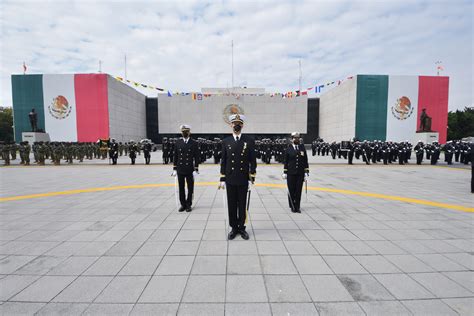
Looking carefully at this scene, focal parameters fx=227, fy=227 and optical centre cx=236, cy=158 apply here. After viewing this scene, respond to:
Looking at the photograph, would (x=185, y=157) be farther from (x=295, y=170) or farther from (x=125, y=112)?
(x=125, y=112)

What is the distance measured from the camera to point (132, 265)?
316 cm

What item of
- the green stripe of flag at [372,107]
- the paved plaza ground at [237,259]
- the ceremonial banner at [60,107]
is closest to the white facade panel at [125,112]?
the ceremonial banner at [60,107]

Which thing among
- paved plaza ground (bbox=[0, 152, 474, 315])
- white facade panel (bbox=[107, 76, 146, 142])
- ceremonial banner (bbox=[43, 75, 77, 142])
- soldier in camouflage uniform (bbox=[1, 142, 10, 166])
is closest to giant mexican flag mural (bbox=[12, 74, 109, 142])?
ceremonial banner (bbox=[43, 75, 77, 142])

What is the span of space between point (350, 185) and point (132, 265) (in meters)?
8.45

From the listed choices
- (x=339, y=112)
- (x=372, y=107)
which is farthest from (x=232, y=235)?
(x=339, y=112)

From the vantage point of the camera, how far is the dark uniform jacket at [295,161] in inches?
222

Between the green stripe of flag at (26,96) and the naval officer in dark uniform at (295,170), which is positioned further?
the green stripe of flag at (26,96)

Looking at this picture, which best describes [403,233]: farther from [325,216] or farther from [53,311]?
[53,311]

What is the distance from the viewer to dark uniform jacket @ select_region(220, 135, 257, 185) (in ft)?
13.5

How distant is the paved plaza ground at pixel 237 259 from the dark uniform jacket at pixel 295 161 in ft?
3.46

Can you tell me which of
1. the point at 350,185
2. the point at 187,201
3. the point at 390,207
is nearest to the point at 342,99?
the point at 350,185

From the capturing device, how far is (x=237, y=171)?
4129mm

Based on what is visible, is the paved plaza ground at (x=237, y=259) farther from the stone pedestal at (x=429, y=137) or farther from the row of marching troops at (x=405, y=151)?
the stone pedestal at (x=429, y=137)

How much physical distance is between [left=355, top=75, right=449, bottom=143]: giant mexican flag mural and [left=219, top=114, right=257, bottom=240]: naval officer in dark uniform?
115 ft
